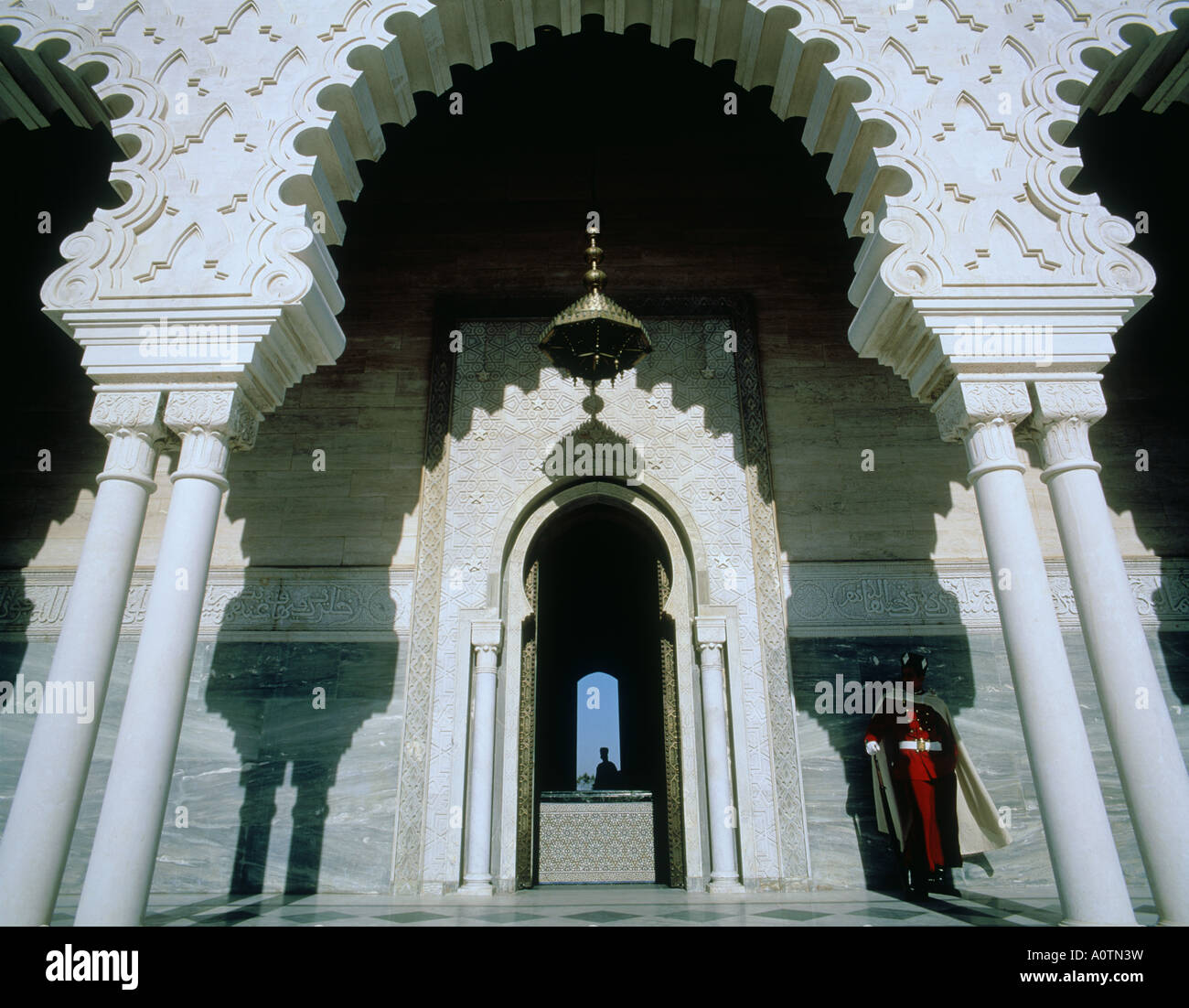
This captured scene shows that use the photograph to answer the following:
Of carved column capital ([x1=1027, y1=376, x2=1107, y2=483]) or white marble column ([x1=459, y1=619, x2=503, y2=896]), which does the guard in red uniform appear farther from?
white marble column ([x1=459, y1=619, x2=503, y2=896])

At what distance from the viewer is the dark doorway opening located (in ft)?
15.5

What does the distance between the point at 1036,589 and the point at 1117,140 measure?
10.5 ft

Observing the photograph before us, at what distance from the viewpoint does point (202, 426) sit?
9.68 feet

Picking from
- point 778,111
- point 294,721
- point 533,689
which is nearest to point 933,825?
point 533,689

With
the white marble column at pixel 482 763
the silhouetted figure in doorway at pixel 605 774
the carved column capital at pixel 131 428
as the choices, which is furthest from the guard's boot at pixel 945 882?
the silhouetted figure in doorway at pixel 605 774

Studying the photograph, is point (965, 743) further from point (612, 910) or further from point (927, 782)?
point (612, 910)

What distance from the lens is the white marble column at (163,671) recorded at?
2.44 meters

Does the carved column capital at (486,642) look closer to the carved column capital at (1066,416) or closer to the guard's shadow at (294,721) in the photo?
the guard's shadow at (294,721)

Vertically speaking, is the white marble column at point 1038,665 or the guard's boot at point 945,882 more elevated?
the white marble column at point 1038,665

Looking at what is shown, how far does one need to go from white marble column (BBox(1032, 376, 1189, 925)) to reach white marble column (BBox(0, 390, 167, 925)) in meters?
3.28

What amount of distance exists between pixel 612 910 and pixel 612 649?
24.6 ft

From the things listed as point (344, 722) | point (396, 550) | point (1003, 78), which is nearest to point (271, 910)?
point (344, 722)

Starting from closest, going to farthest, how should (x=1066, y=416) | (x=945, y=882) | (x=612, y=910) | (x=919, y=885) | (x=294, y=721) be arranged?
(x=1066, y=416)
(x=612, y=910)
(x=919, y=885)
(x=945, y=882)
(x=294, y=721)

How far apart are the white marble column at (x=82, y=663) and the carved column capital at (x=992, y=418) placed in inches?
118
